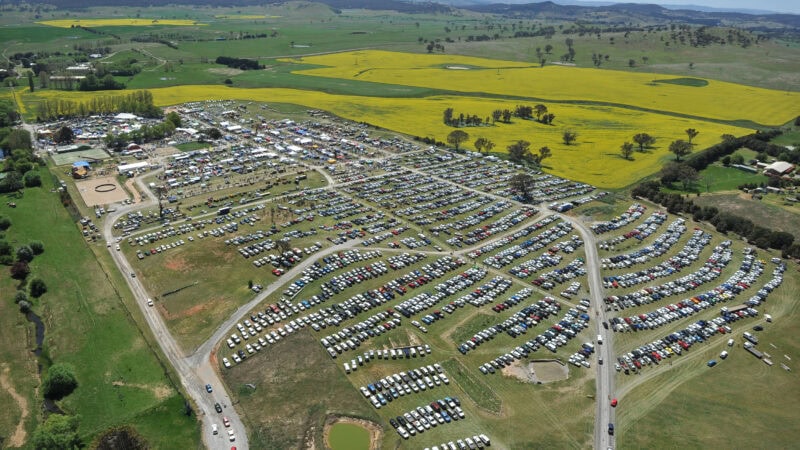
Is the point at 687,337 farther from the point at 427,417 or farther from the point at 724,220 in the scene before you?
the point at 724,220

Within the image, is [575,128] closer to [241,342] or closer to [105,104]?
[241,342]

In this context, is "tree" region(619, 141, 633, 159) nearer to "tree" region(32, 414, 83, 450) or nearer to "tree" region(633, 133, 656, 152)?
"tree" region(633, 133, 656, 152)

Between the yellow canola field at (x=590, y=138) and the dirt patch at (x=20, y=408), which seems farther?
the yellow canola field at (x=590, y=138)

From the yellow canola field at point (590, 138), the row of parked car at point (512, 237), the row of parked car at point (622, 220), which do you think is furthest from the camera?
the yellow canola field at point (590, 138)

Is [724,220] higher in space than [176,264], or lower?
higher

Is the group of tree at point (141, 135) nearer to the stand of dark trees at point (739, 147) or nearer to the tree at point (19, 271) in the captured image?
the tree at point (19, 271)

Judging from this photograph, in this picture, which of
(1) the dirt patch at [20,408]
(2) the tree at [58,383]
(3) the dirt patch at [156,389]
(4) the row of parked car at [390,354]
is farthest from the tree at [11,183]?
(4) the row of parked car at [390,354]

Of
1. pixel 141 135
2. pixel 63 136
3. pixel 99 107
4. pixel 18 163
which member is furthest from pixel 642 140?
pixel 99 107

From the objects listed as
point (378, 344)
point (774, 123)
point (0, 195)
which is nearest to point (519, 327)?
point (378, 344)
